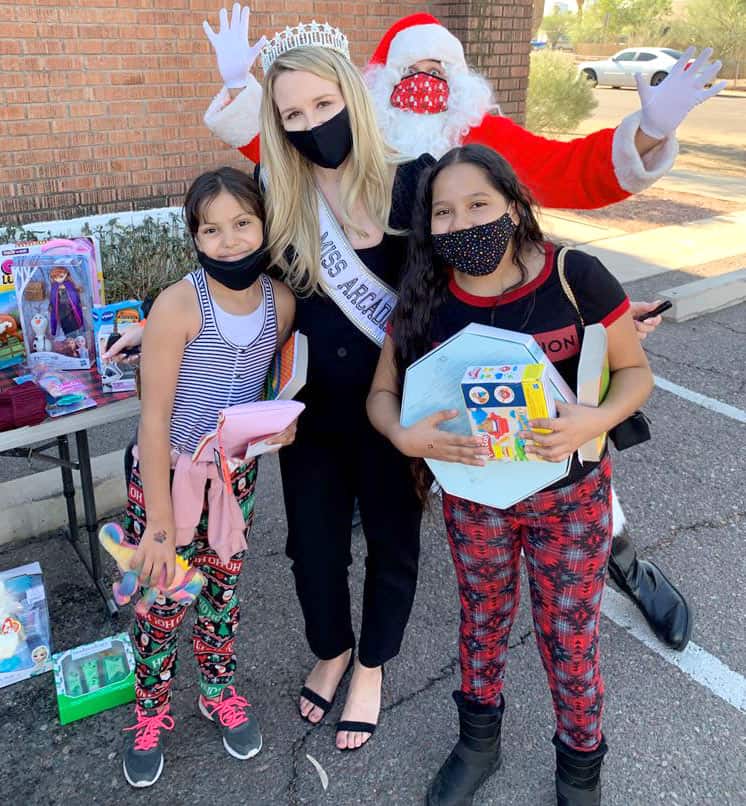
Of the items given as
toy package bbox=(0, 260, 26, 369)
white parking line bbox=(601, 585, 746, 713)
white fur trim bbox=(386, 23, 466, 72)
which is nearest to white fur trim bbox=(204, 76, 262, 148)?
white fur trim bbox=(386, 23, 466, 72)

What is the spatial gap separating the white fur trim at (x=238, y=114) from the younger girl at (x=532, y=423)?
0.96m

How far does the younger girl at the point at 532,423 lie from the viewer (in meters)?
1.75

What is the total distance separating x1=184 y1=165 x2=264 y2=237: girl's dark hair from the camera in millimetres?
1896

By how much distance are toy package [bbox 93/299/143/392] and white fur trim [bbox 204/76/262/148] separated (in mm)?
676

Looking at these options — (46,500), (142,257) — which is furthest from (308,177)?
(142,257)

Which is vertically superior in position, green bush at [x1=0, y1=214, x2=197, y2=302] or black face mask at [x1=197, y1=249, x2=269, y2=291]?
black face mask at [x1=197, y1=249, x2=269, y2=291]

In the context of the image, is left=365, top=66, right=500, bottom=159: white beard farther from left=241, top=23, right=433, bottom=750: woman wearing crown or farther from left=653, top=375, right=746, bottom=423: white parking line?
left=653, top=375, right=746, bottom=423: white parking line

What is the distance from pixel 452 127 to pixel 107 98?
12.7 feet

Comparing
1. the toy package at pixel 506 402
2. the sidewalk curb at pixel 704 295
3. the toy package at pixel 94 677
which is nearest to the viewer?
the toy package at pixel 506 402

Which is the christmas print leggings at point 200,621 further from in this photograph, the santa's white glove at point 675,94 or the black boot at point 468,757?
the santa's white glove at point 675,94

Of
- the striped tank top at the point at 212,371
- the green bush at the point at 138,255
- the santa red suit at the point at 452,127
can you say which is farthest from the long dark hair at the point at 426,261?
the green bush at the point at 138,255

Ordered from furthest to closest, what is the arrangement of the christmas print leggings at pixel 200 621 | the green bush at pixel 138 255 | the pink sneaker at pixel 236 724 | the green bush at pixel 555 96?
1. the green bush at pixel 555 96
2. the green bush at pixel 138 255
3. the pink sneaker at pixel 236 724
4. the christmas print leggings at pixel 200 621

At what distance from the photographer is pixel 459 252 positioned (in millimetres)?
1765

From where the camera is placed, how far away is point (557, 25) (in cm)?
5916
